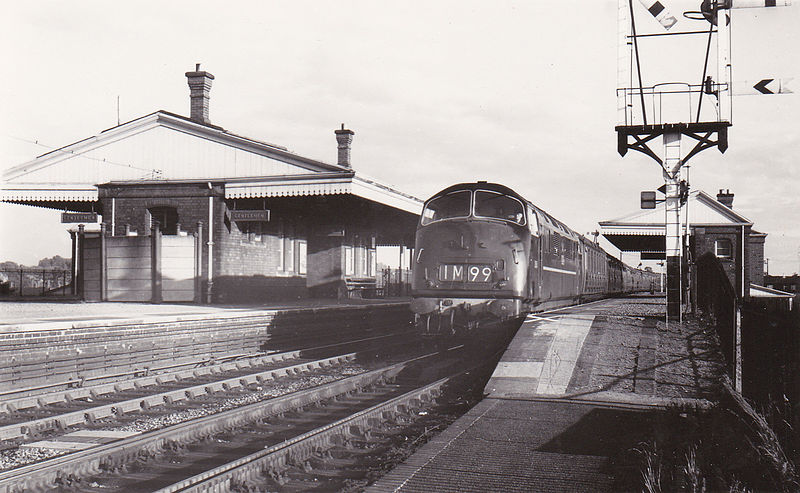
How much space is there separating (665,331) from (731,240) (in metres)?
24.8

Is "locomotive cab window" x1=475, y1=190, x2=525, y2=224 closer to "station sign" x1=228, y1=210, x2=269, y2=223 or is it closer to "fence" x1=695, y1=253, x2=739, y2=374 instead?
"fence" x1=695, y1=253, x2=739, y2=374

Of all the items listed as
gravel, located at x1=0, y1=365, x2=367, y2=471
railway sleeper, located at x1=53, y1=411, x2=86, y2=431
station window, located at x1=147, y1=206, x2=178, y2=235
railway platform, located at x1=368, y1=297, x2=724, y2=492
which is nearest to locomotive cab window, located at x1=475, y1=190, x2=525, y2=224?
railway platform, located at x1=368, y1=297, x2=724, y2=492

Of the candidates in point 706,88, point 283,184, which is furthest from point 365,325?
point 706,88

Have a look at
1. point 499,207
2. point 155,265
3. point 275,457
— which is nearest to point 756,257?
point 499,207

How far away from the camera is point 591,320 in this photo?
1234 cm

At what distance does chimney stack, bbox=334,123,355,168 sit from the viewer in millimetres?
28156

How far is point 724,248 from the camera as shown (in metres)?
34.1

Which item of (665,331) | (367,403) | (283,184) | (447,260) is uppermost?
(283,184)

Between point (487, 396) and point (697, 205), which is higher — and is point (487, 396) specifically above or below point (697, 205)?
below

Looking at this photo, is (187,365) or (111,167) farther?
(111,167)

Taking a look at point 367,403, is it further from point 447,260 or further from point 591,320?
point 591,320

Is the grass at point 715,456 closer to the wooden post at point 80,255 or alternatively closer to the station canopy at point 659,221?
the wooden post at point 80,255

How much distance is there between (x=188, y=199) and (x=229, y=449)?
14.3 metres

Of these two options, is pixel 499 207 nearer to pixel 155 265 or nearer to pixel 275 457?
pixel 275 457
